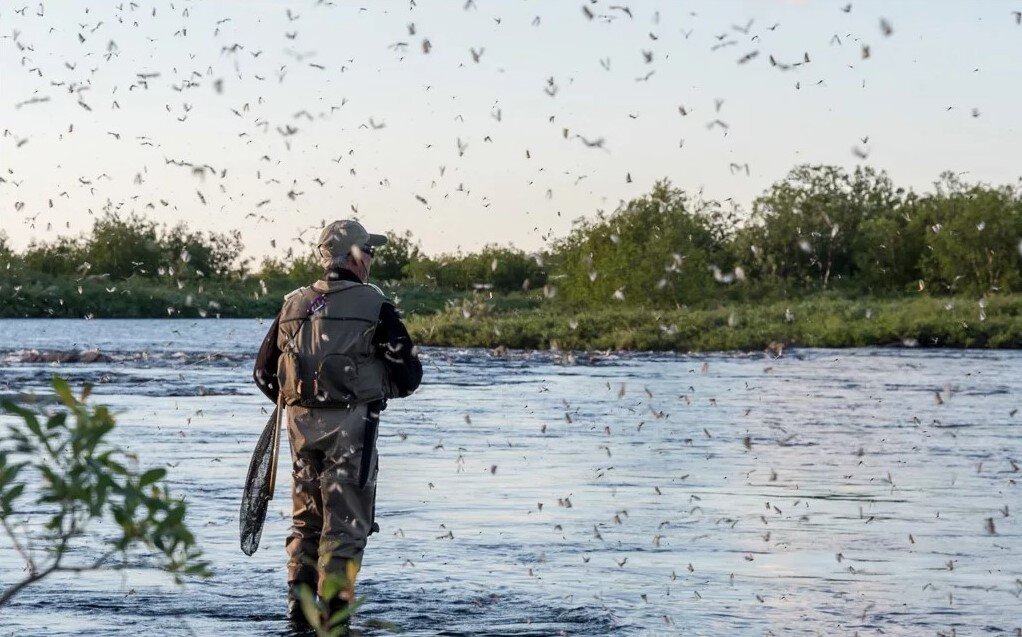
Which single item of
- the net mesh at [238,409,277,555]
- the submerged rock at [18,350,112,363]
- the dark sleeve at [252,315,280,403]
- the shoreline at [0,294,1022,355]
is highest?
the dark sleeve at [252,315,280,403]

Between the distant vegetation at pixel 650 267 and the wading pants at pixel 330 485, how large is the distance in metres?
45.2

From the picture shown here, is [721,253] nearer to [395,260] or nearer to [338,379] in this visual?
[395,260]

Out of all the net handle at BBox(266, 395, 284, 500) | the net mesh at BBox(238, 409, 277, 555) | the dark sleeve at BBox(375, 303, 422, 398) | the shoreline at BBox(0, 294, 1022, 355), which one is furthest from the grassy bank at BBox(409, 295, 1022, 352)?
the dark sleeve at BBox(375, 303, 422, 398)

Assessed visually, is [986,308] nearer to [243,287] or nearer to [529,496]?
[529,496]

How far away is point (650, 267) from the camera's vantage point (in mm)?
73375

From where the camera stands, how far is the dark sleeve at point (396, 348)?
23.5ft

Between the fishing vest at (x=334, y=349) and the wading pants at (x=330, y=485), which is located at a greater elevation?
the fishing vest at (x=334, y=349)

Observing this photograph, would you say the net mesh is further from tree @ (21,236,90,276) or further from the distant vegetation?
tree @ (21,236,90,276)

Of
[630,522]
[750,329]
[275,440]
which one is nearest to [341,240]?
[275,440]

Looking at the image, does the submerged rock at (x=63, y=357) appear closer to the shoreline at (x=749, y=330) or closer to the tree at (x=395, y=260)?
the shoreline at (x=749, y=330)

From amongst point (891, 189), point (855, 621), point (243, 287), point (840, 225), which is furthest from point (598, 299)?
point (855, 621)

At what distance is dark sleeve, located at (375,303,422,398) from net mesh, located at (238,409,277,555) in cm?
92

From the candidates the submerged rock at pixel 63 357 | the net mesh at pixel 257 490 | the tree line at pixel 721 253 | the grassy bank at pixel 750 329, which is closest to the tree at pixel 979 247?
the tree line at pixel 721 253

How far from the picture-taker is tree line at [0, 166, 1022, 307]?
245 ft
